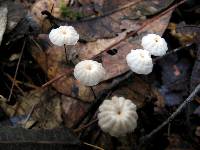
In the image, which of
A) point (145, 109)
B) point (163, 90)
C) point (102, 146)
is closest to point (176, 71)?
point (163, 90)

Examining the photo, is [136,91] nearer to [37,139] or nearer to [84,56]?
[84,56]

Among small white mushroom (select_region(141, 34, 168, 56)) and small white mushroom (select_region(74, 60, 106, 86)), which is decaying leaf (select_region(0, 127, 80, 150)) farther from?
small white mushroom (select_region(141, 34, 168, 56))

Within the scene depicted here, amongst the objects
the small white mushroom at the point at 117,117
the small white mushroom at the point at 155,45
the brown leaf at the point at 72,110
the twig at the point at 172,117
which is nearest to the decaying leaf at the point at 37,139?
the brown leaf at the point at 72,110

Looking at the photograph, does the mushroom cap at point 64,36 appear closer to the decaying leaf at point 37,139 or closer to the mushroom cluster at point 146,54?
the mushroom cluster at point 146,54

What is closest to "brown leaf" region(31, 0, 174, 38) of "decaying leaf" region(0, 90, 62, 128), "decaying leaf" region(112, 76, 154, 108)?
"decaying leaf" region(112, 76, 154, 108)

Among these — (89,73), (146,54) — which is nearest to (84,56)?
(89,73)

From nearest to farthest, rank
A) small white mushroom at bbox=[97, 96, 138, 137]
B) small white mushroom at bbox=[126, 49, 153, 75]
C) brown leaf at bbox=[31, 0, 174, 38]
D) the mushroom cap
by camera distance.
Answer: small white mushroom at bbox=[97, 96, 138, 137] < small white mushroom at bbox=[126, 49, 153, 75] < the mushroom cap < brown leaf at bbox=[31, 0, 174, 38]
